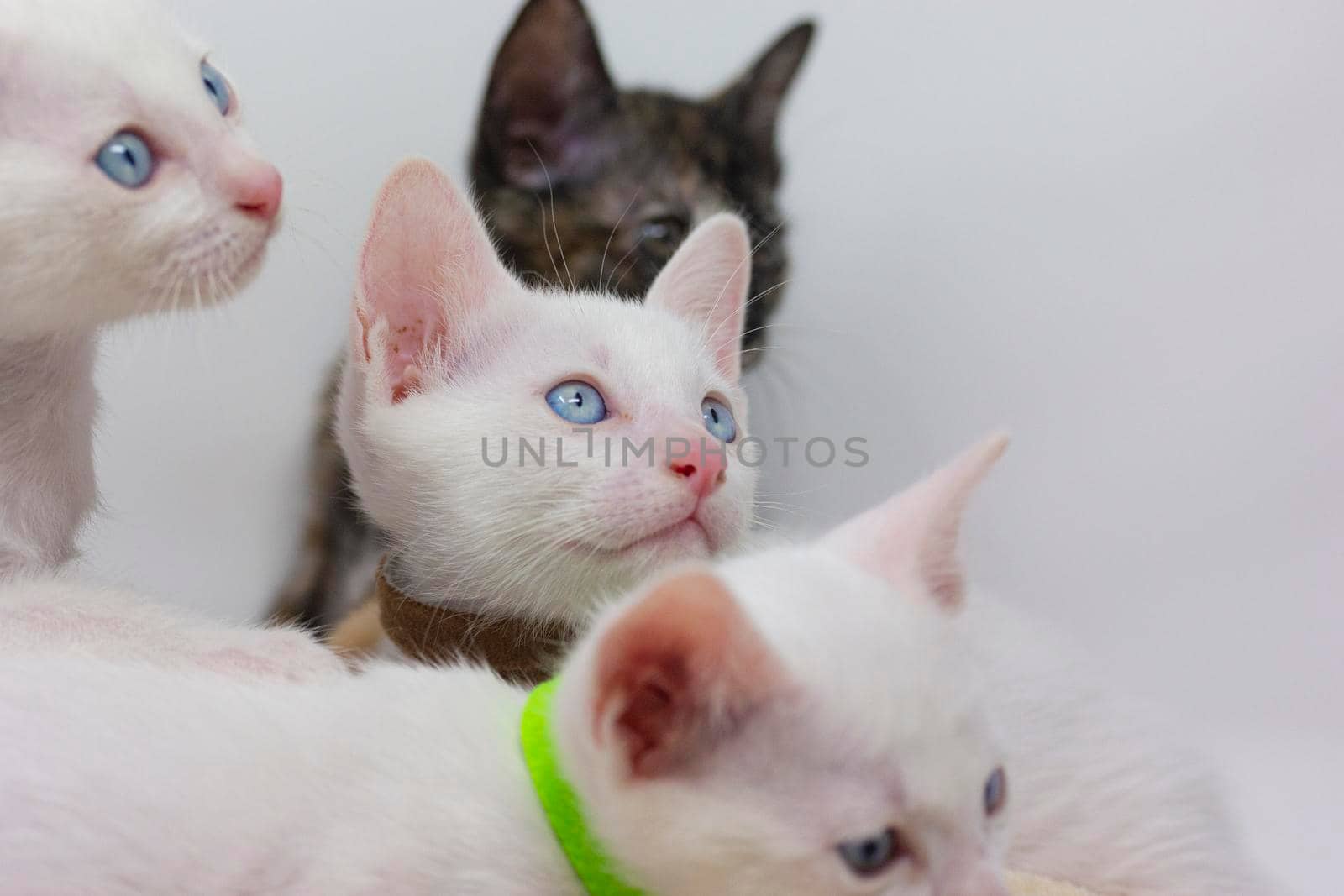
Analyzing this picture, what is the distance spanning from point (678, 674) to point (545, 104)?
1.10 meters

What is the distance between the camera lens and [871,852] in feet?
1.97

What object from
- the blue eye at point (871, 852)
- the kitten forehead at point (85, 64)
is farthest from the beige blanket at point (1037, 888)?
the kitten forehead at point (85, 64)

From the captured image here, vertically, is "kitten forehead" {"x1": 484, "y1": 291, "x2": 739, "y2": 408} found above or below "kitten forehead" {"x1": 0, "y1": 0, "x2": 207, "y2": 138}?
below

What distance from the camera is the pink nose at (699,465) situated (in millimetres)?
854

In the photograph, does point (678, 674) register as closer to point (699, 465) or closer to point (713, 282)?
point (699, 465)

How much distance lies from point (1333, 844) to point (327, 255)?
4.60ft

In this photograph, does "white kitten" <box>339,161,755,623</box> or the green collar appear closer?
the green collar

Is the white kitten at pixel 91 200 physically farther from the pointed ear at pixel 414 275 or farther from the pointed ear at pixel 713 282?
the pointed ear at pixel 713 282

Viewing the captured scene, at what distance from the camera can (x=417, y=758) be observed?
705mm

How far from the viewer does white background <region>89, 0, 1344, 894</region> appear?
144 centimetres

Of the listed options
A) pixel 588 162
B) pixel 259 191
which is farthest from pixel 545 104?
pixel 259 191

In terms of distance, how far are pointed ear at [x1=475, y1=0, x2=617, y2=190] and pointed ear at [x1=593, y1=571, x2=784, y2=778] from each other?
103 centimetres

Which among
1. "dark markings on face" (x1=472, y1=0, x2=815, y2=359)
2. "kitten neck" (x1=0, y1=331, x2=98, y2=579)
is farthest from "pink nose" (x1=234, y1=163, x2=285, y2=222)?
"dark markings on face" (x1=472, y1=0, x2=815, y2=359)

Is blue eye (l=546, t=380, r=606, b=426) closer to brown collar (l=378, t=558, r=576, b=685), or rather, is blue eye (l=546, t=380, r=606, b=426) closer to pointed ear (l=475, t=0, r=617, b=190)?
brown collar (l=378, t=558, r=576, b=685)
